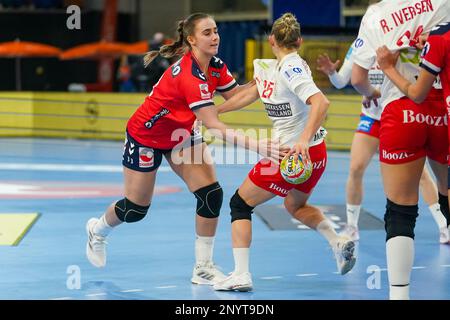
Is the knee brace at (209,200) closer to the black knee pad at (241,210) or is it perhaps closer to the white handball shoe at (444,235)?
the black knee pad at (241,210)

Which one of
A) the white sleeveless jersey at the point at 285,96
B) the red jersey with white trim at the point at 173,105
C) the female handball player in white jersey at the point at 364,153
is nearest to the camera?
the white sleeveless jersey at the point at 285,96

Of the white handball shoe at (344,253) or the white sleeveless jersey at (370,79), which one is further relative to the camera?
the white sleeveless jersey at (370,79)

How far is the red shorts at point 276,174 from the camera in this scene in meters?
5.99

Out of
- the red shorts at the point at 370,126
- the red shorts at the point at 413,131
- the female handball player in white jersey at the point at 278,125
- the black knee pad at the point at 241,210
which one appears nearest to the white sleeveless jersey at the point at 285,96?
the female handball player in white jersey at the point at 278,125

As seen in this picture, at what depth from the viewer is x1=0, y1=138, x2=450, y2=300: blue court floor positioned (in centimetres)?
612

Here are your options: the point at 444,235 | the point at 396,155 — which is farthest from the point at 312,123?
the point at 444,235

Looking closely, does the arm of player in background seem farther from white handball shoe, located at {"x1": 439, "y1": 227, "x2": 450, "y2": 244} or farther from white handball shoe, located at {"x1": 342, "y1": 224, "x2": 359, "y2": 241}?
white handball shoe, located at {"x1": 439, "y1": 227, "x2": 450, "y2": 244}

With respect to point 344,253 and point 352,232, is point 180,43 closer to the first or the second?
point 344,253

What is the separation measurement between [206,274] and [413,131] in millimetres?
1993

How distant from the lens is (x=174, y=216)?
31.2 feet

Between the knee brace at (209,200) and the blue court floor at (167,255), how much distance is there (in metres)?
0.52

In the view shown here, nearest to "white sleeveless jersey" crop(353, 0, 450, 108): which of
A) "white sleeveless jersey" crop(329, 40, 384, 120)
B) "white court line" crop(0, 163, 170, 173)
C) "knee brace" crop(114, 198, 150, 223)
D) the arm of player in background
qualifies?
the arm of player in background

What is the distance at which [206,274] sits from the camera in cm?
636
